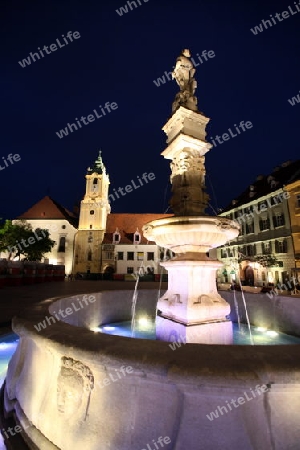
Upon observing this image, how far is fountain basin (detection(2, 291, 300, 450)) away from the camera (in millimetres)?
1601

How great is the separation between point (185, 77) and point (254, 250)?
89.6 ft

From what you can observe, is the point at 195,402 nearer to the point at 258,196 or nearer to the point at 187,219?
the point at 187,219

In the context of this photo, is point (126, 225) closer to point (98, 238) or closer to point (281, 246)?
point (98, 238)

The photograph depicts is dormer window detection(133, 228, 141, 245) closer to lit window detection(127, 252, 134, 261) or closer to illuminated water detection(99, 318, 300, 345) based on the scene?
lit window detection(127, 252, 134, 261)

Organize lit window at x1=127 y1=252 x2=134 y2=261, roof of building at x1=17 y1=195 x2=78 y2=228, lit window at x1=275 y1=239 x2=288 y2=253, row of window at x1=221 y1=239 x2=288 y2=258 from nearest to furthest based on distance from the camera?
lit window at x1=275 y1=239 x2=288 y2=253 < row of window at x1=221 y1=239 x2=288 y2=258 < lit window at x1=127 y1=252 x2=134 y2=261 < roof of building at x1=17 y1=195 x2=78 y2=228

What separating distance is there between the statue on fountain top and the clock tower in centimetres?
3644

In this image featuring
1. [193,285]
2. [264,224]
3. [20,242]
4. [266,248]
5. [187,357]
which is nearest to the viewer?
[187,357]

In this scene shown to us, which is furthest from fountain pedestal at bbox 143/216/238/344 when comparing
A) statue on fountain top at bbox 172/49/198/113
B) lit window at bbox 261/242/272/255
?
lit window at bbox 261/242/272/255

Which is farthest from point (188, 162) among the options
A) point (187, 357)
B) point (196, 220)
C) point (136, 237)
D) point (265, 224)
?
point (136, 237)

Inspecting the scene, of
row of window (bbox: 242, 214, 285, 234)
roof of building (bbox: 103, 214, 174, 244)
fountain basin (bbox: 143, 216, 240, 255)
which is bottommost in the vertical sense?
fountain basin (bbox: 143, 216, 240, 255)

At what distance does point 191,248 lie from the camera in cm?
477

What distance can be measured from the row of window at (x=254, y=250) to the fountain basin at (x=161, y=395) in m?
26.8

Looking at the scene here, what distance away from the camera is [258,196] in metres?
29.9

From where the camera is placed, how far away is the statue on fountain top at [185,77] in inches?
243
